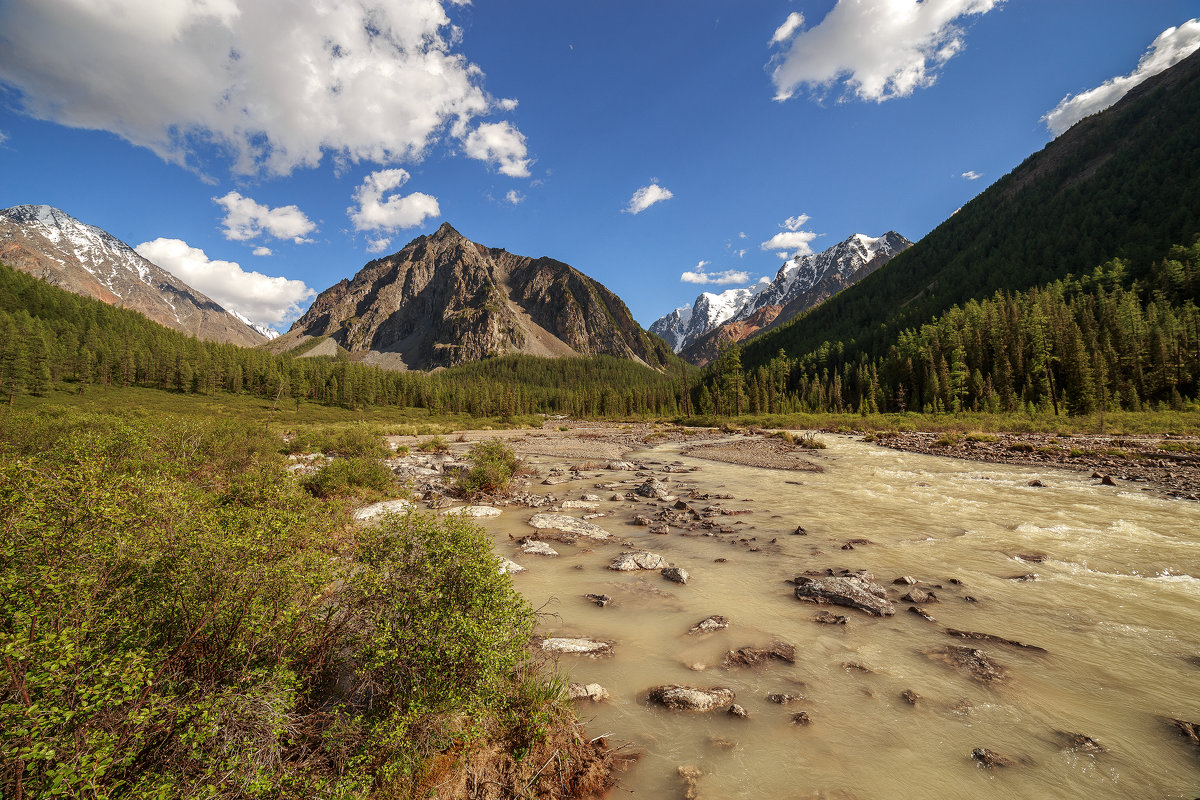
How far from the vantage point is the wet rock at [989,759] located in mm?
5691

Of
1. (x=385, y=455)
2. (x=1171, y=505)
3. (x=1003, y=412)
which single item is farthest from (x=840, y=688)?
(x=1003, y=412)

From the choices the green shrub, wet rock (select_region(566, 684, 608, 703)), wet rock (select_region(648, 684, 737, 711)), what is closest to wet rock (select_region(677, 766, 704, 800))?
wet rock (select_region(648, 684, 737, 711))

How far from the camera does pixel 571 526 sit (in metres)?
16.4

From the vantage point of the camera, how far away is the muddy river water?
5.64m

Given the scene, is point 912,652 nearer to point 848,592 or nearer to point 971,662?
point 971,662

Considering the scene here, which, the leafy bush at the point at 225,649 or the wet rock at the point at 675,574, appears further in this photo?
the wet rock at the point at 675,574

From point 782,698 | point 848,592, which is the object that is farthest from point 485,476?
point 782,698

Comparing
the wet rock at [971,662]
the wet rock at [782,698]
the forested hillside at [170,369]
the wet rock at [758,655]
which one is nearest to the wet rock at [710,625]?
the wet rock at [758,655]

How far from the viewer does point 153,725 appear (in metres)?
3.63

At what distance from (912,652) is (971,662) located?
0.89m

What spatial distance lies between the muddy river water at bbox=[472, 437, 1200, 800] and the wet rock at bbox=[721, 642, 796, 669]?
200 millimetres

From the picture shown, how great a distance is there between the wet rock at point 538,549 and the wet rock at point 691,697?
6898mm

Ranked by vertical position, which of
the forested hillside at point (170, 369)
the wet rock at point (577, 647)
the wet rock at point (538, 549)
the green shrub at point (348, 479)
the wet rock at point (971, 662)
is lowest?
the wet rock at point (971, 662)

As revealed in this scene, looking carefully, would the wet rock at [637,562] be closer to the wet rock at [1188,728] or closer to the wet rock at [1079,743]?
the wet rock at [1079,743]
